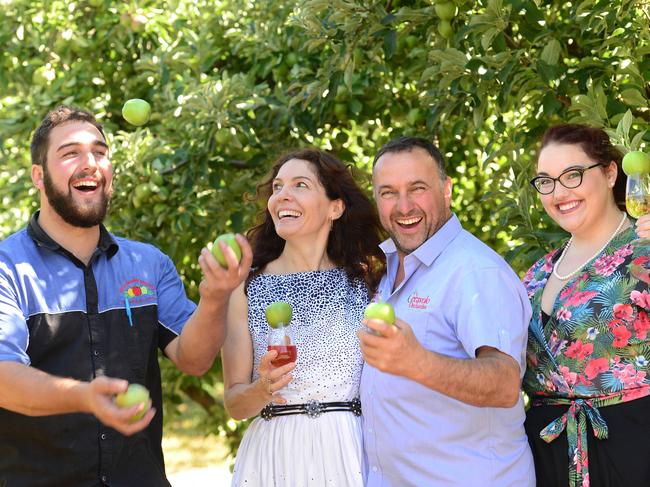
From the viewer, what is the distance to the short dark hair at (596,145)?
131 inches

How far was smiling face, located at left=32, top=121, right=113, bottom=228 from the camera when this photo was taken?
3334 mm

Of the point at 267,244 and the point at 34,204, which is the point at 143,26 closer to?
the point at 34,204

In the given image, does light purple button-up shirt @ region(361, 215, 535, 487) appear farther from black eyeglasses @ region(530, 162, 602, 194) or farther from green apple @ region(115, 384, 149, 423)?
green apple @ region(115, 384, 149, 423)

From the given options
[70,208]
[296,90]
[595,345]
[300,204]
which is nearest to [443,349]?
[595,345]

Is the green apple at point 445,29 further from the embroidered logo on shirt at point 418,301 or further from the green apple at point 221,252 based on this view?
the green apple at point 221,252

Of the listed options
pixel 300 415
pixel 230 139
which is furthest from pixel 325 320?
pixel 230 139

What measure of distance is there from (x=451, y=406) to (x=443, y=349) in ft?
0.55

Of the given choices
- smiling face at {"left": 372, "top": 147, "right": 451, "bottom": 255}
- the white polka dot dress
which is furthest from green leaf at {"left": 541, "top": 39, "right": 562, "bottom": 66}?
the white polka dot dress

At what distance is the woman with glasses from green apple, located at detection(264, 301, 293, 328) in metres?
0.76

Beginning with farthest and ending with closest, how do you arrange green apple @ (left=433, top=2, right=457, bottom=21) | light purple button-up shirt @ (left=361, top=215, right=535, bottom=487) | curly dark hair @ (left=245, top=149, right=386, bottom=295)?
1. green apple @ (left=433, top=2, right=457, bottom=21)
2. curly dark hair @ (left=245, top=149, right=386, bottom=295)
3. light purple button-up shirt @ (left=361, top=215, right=535, bottom=487)

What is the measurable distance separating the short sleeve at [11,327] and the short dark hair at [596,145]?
172cm

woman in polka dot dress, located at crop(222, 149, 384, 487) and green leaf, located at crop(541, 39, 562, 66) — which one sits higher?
green leaf, located at crop(541, 39, 562, 66)

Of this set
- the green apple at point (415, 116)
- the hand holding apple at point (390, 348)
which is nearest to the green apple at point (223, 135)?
the green apple at point (415, 116)

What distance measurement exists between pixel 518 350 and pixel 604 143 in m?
0.81
